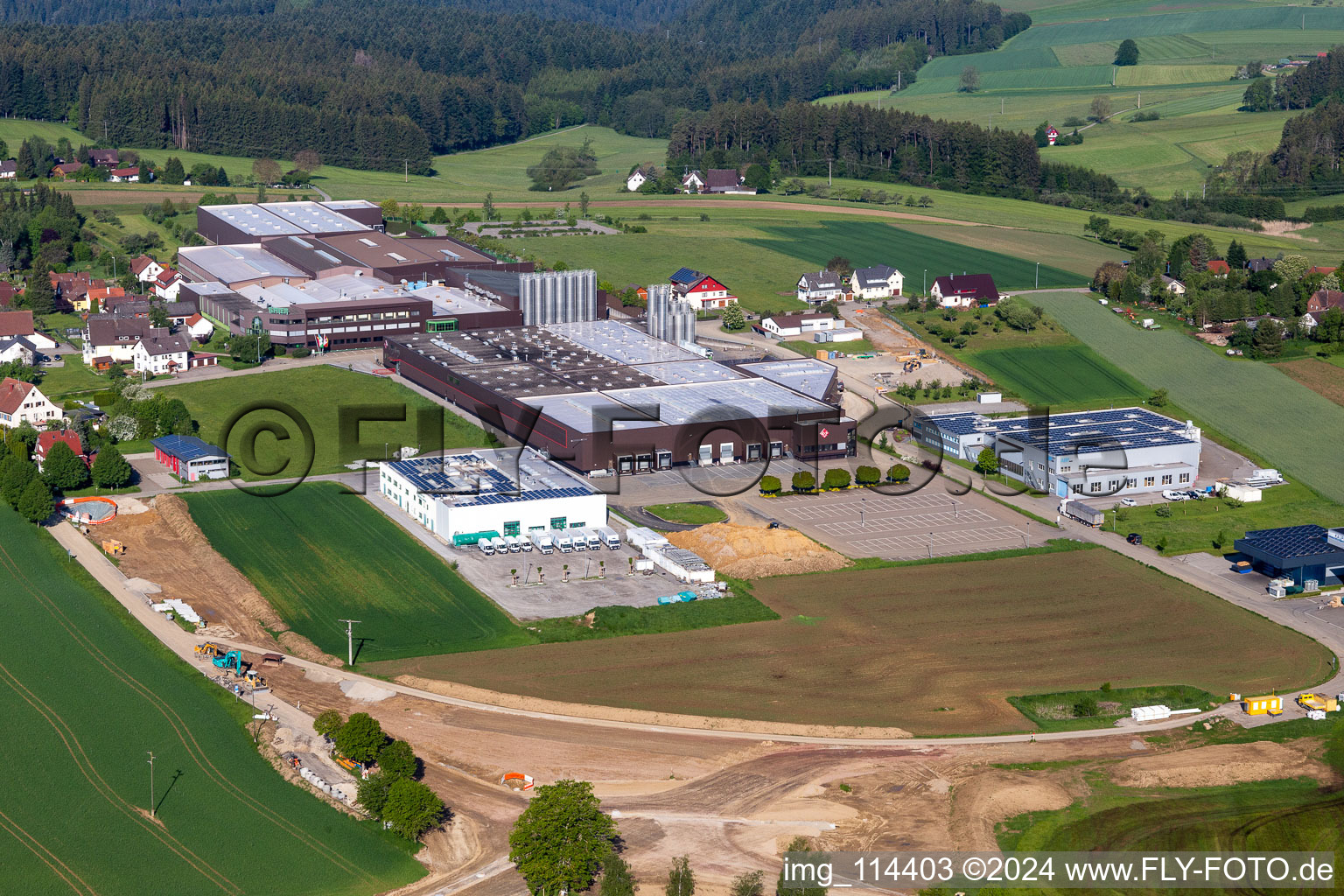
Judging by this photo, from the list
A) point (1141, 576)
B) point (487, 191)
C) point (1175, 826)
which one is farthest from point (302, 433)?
point (487, 191)

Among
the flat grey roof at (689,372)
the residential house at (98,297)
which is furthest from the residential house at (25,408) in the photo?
the flat grey roof at (689,372)

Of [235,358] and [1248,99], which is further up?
[1248,99]

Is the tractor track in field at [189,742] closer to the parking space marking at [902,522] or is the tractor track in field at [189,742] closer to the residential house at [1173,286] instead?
the parking space marking at [902,522]

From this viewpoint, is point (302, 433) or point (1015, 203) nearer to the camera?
point (302, 433)

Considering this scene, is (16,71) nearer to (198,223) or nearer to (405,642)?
(198,223)

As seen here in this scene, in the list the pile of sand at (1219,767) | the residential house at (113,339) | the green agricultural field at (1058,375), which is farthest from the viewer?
the residential house at (113,339)

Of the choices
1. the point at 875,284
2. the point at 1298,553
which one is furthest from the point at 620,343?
the point at 1298,553

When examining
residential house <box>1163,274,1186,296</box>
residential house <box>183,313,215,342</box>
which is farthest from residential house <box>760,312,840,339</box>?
residential house <box>183,313,215,342</box>
